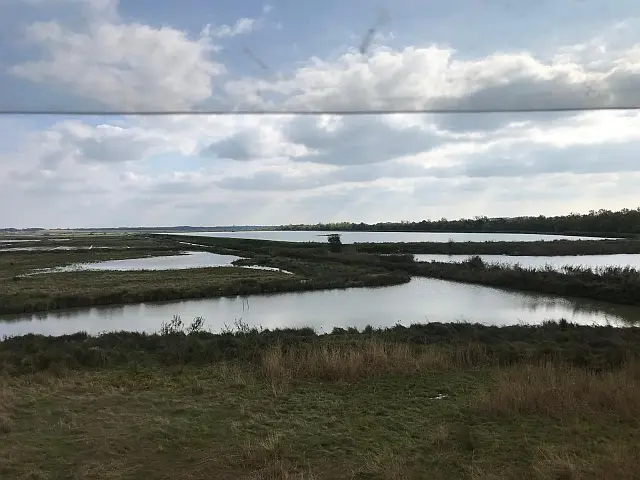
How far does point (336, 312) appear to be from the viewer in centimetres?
1603

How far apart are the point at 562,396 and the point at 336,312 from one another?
11.3 metres

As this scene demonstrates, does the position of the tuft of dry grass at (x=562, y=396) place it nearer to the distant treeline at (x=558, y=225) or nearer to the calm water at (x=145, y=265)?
the calm water at (x=145, y=265)

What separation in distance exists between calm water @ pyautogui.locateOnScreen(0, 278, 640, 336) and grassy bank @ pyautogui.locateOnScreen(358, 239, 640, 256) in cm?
1937

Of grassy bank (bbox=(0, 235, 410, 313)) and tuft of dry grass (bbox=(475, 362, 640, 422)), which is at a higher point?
tuft of dry grass (bbox=(475, 362, 640, 422))

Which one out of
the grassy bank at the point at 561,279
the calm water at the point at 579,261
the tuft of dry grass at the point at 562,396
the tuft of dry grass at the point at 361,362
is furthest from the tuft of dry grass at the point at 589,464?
the calm water at the point at 579,261

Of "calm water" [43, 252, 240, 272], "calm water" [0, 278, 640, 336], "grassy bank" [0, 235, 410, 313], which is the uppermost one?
"calm water" [43, 252, 240, 272]

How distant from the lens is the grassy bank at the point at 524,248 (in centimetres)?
3675

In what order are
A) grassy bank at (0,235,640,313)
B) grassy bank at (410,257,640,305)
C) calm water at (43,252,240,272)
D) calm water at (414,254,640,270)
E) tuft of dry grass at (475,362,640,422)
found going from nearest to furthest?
tuft of dry grass at (475,362,640,422) → grassy bank at (410,257,640,305) → grassy bank at (0,235,640,313) → calm water at (414,254,640,270) → calm water at (43,252,240,272)

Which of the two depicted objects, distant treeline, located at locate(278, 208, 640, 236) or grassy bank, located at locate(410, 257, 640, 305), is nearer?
grassy bank, located at locate(410, 257, 640, 305)

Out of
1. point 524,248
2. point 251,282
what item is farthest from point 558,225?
point 251,282

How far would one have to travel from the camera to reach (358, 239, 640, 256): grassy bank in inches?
1447

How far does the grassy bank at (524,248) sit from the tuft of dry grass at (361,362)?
32409mm

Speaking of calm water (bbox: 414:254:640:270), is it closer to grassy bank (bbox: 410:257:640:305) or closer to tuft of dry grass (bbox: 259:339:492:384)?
grassy bank (bbox: 410:257:640:305)

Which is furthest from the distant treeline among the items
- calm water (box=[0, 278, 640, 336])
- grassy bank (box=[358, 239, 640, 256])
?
calm water (box=[0, 278, 640, 336])
